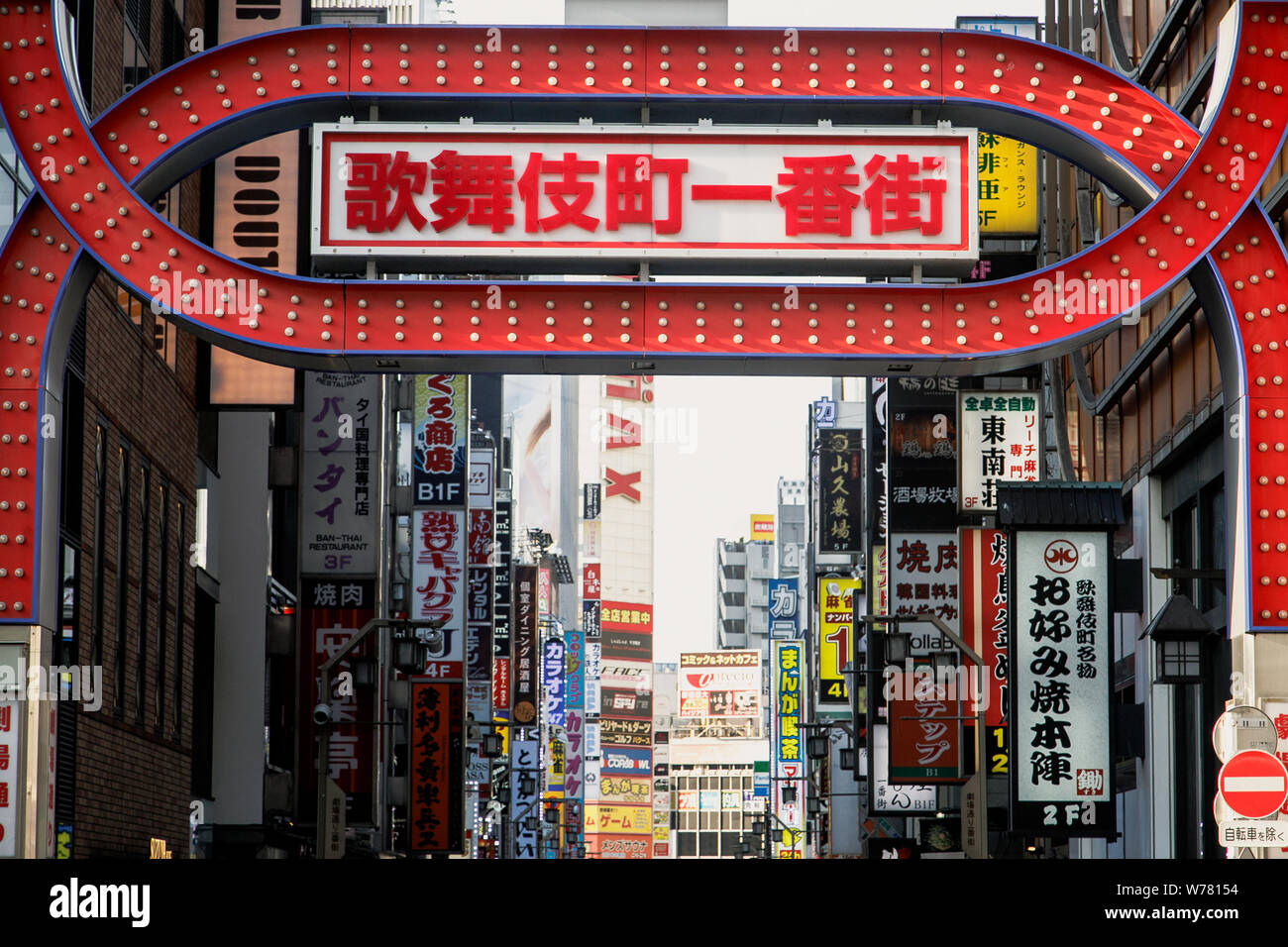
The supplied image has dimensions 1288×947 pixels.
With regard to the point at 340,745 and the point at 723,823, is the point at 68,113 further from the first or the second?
the point at 723,823

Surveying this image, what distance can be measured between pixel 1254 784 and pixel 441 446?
3871cm

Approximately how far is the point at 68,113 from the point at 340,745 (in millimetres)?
23302

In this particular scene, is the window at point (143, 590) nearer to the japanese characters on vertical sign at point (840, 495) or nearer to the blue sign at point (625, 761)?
the japanese characters on vertical sign at point (840, 495)

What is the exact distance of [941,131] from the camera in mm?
14820

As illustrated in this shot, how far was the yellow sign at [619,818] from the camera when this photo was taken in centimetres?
16662

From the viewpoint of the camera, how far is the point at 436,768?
38.8 m

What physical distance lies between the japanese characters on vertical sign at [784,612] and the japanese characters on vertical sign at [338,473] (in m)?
89.3

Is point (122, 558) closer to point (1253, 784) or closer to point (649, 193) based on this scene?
point (649, 193)

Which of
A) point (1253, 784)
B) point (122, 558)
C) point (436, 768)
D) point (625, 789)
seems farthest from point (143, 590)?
point (625, 789)

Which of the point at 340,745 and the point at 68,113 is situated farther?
the point at 340,745

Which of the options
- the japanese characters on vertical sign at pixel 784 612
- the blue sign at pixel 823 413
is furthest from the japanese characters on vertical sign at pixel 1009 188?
the japanese characters on vertical sign at pixel 784 612

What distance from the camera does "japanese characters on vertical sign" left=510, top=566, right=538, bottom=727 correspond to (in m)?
77.6

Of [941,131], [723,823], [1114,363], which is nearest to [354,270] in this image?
[941,131]
